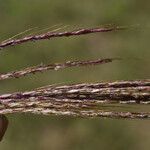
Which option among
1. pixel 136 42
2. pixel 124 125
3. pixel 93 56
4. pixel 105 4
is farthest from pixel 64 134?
pixel 105 4

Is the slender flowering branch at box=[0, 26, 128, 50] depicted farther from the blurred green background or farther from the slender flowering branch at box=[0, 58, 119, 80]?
the blurred green background

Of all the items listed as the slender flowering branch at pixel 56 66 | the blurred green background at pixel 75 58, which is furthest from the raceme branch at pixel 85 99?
the blurred green background at pixel 75 58

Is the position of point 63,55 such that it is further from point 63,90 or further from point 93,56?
point 63,90

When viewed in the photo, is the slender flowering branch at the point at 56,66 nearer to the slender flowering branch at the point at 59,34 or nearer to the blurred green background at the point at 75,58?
the slender flowering branch at the point at 59,34

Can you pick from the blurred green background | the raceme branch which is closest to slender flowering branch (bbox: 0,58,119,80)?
the raceme branch

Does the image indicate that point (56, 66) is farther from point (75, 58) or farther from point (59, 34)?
point (75, 58)

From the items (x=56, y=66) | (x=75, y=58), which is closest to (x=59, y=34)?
(x=56, y=66)
